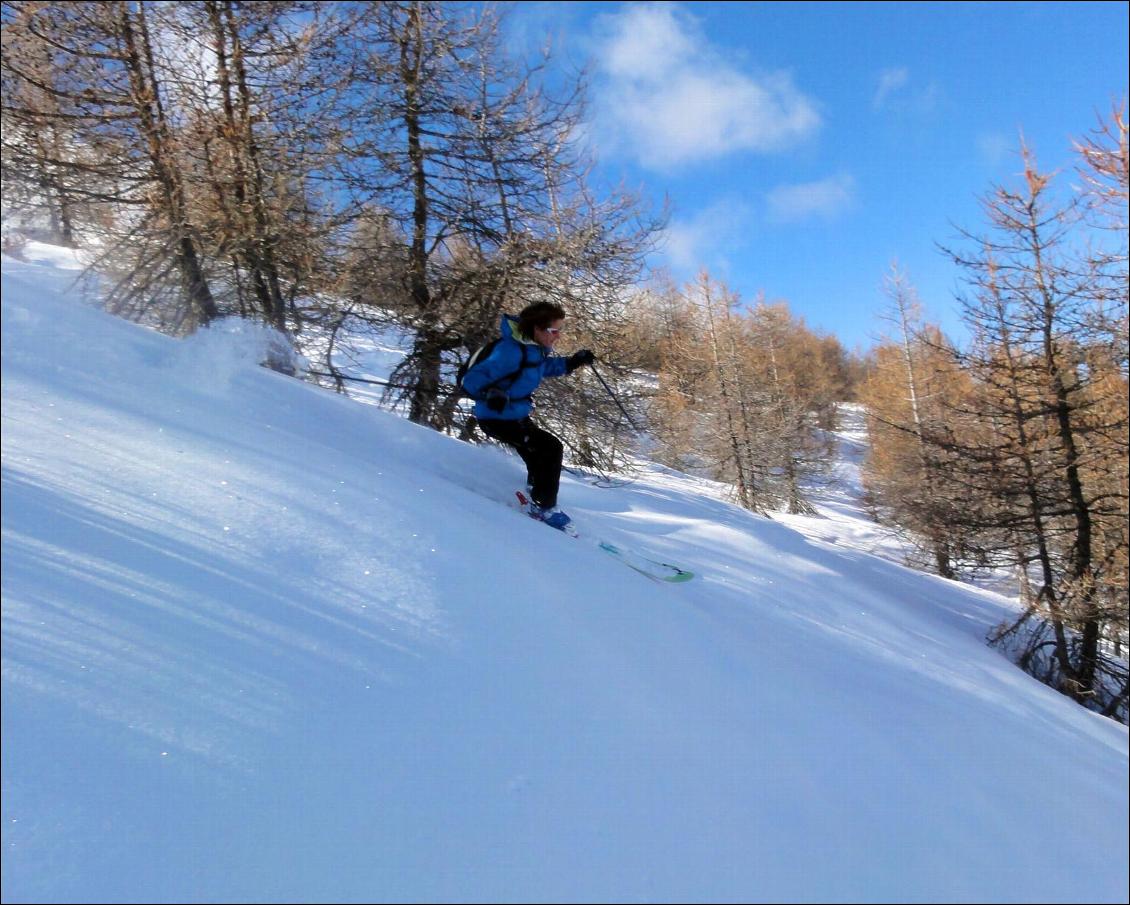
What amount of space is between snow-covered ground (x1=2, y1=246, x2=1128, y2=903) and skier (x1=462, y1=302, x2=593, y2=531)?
3.27 feet

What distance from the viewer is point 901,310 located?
25.4 metres

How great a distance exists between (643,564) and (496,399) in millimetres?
1628

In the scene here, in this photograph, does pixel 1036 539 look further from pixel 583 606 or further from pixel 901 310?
pixel 901 310

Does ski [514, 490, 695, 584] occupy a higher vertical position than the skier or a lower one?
lower

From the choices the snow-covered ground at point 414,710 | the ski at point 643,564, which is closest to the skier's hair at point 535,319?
the ski at point 643,564

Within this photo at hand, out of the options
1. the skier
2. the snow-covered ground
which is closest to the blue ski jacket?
the skier

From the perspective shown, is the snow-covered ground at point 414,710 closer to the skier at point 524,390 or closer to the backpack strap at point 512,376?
the skier at point 524,390

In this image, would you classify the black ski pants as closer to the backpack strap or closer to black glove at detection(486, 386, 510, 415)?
black glove at detection(486, 386, 510, 415)

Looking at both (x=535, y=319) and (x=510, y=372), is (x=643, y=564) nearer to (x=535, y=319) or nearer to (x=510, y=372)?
(x=510, y=372)

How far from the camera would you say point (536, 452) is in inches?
189

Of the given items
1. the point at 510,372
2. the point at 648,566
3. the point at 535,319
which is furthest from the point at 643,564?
the point at 535,319

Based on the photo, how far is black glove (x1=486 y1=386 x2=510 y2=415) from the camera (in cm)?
465

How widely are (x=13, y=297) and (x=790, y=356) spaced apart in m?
38.9

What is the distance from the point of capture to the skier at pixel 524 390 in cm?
Result: 466
